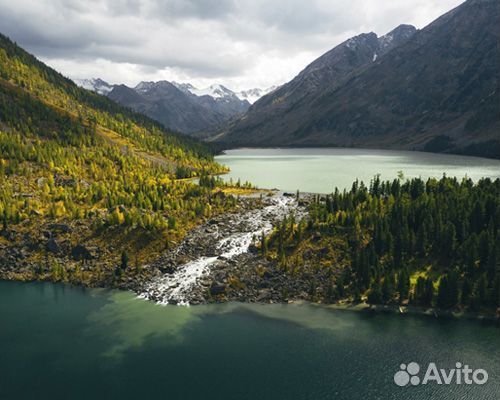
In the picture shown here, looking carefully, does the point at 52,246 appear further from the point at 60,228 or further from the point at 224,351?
the point at 224,351

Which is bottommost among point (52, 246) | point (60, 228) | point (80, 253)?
point (80, 253)

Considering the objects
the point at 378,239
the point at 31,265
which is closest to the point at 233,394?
the point at 378,239

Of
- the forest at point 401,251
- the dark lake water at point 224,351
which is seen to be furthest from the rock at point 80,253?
the forest at point 401,251

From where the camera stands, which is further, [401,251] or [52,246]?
[52,246]

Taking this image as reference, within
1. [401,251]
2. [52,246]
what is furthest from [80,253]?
[401,251]

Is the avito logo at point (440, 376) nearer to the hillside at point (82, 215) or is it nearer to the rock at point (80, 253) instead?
the hillside at point (82, 215)

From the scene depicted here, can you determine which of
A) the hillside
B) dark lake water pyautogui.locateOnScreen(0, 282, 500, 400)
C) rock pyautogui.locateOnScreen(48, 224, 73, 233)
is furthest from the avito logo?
rock pyautogui.locateOnScreen(48, 224, 73, 233)
